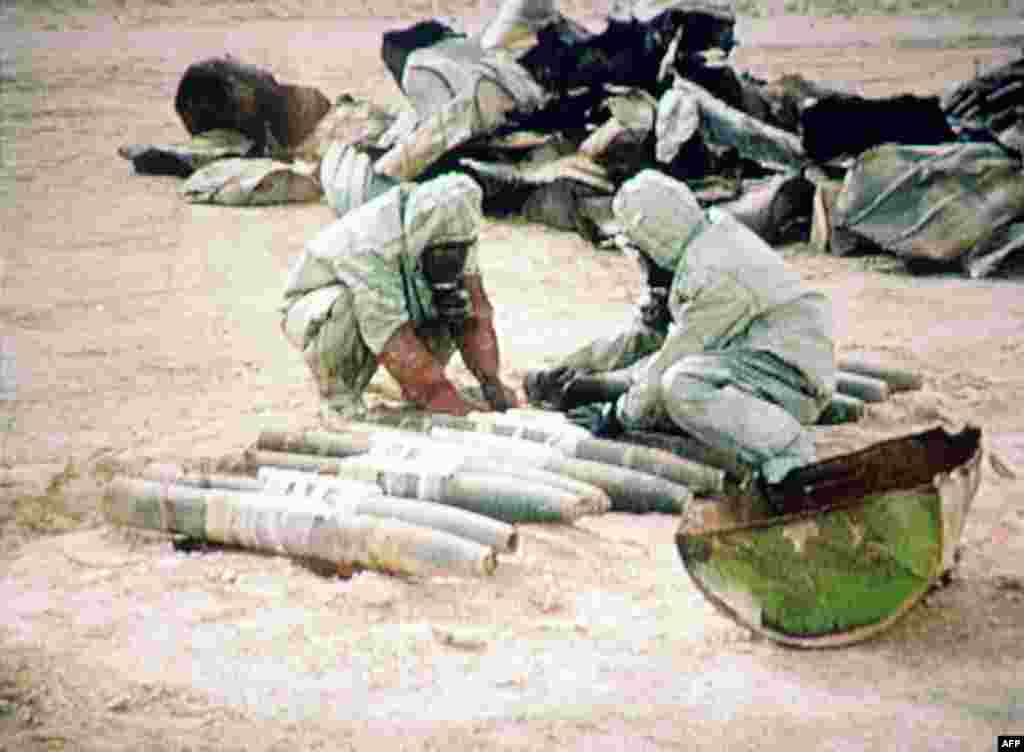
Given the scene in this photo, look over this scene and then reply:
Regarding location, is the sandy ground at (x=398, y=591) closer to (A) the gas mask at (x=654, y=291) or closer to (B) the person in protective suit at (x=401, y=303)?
(B) the person in protective suit at (x=401, y=303)

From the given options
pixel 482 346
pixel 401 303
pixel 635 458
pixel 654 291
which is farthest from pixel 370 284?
pixel 635 458

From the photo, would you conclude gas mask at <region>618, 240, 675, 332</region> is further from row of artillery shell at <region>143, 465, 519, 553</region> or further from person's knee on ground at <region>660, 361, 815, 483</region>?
row of artillery shell at <region>143, 465, 519, 553</region>

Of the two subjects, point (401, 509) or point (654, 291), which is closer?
point (401, 509)

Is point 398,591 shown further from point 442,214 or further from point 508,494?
point 442,214

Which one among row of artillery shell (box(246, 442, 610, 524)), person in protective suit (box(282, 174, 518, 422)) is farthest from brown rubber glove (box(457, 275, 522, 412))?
row of artillery shell (box(246, 442, 610, 524))

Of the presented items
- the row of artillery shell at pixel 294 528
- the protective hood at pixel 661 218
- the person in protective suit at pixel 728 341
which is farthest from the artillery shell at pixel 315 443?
the protective hood at pixel 661 218

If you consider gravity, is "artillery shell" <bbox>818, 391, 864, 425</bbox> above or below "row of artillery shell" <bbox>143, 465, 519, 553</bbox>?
below

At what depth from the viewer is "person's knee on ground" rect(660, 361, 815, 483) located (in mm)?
6504

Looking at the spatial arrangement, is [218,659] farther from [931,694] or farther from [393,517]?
[931,694]

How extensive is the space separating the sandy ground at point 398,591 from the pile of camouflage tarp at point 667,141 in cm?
32

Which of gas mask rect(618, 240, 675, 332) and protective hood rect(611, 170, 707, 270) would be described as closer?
protective hood rect(611, 170, 707, 270)

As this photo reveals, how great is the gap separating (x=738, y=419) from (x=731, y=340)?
0.42 metres

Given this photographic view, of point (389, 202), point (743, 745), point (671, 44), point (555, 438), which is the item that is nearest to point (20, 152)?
point (671, 44)

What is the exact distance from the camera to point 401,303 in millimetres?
7441
